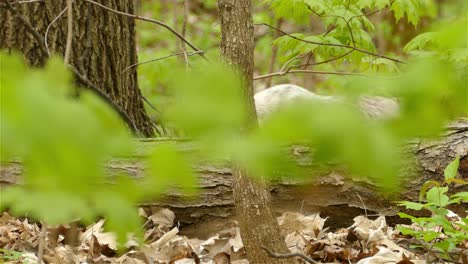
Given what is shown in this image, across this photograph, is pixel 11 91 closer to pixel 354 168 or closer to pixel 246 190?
pixel 354 168

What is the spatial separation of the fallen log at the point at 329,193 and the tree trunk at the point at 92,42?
0.91 metres

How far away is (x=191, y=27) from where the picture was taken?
12633mm

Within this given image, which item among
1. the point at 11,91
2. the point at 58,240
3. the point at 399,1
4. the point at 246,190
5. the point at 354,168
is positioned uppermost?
the point at 399,1

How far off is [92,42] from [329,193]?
1.84 m

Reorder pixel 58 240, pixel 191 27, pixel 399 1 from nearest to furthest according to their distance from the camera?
1. pixel 58 240
2. pixel 399 1
3. pixel 191 27

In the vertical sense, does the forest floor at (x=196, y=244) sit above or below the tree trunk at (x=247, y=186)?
below

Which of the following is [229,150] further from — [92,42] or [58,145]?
[92,42]

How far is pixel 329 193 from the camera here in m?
3.39

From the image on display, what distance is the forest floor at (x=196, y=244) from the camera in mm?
2941

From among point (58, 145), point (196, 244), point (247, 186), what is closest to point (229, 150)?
point (58, 145)

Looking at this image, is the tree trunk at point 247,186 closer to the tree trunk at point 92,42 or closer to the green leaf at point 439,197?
the green leaf at point 439,197

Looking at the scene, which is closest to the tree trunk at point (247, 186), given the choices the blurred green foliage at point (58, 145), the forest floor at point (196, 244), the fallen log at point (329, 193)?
the forest floor at point (196, 244)

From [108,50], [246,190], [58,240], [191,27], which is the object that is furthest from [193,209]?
[191,27]

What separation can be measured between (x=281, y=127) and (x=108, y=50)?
12.2 ft
